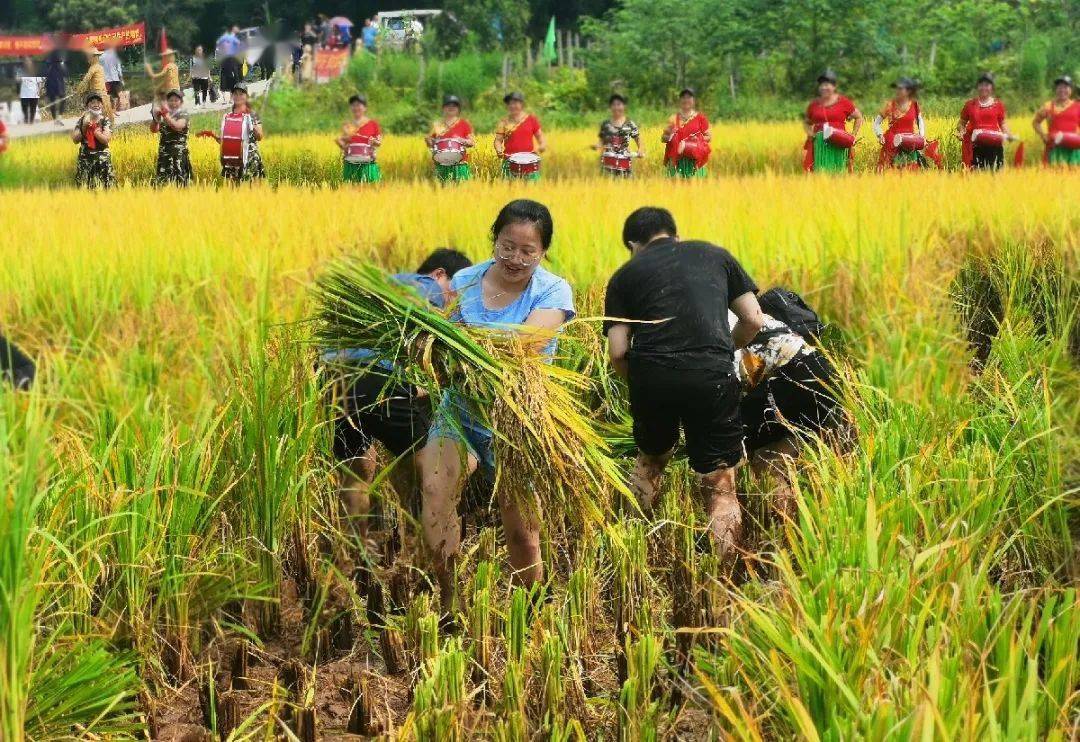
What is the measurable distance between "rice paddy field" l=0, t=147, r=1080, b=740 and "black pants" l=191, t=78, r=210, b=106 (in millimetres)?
9516

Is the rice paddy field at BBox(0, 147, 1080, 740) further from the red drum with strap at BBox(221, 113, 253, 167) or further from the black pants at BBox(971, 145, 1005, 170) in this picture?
the red drum with strap at BBox(221, 113, 253, 167)

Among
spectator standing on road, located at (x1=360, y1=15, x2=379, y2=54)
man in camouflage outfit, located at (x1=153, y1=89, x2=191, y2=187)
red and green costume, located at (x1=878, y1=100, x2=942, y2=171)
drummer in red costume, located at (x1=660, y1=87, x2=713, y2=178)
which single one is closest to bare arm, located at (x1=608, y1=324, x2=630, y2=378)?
red and green costume, located at (x1=878, y1=100, x2=942, y2=171)

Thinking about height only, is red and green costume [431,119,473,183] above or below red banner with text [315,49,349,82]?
below

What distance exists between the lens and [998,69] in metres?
24.5

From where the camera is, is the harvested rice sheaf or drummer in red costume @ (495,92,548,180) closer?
the harvested rice sheaf

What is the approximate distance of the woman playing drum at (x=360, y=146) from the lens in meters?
12.3

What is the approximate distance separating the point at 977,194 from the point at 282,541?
4.70 m

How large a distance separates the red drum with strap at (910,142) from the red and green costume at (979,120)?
0.53 m

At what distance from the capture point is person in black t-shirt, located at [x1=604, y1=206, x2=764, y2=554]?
13.2 feet

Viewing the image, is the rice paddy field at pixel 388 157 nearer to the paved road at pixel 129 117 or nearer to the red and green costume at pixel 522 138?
the paved road at pixel 129 117

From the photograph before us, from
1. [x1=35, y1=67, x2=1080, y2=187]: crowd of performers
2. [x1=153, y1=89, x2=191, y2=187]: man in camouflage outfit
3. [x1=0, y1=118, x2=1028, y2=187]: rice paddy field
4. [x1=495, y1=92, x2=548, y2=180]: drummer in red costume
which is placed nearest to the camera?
[x1=35, y1=67, x2=1080, y2=187]: crowd of performers

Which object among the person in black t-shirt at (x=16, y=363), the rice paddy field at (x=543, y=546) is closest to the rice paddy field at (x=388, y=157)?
the rice paddy field at (x=543, y=546)

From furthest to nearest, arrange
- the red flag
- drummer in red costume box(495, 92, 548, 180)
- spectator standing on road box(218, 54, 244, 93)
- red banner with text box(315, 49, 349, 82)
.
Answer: red banner with text box(315, 49, 349, 82), spectator standing on road box(218, 54, 244, 93), the red flag, drummer in red costume box(495, 92, 548, 180)

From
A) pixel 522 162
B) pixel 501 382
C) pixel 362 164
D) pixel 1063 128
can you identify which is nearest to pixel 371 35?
pixel 362 164
